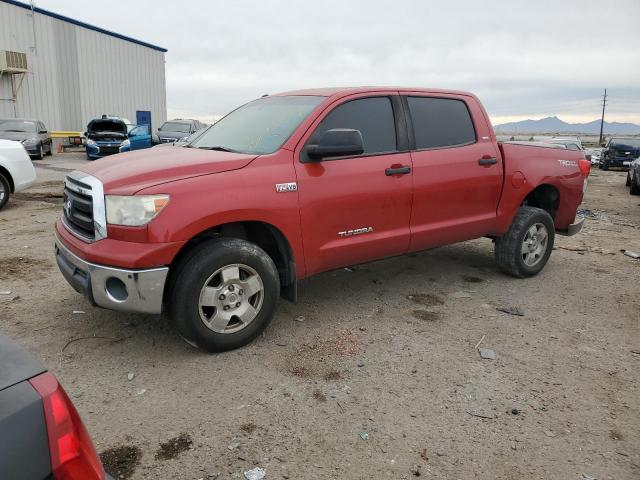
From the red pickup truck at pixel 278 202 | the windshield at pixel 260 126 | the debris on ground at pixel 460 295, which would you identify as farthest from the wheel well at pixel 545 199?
the windshield at pixel 260 126

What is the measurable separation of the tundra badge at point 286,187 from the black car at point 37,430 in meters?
2.44

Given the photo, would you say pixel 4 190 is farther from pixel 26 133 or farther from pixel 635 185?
pixel 635 185

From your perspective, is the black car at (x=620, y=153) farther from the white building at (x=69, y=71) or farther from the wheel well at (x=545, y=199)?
the white building at (x=69, y=71)

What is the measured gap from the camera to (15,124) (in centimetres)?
1891

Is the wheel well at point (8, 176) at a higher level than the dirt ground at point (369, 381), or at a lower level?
higher

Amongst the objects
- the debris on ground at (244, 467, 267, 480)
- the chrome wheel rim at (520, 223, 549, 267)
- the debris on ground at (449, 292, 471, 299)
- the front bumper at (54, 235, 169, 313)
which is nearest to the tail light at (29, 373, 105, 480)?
the debris on ground at (244, 467, 267, 480)

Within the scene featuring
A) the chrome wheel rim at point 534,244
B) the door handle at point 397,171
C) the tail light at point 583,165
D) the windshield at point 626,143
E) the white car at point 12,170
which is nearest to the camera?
the door handle at point 397,171

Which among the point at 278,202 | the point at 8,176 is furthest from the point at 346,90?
the point at 8,176

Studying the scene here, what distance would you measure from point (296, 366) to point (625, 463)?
1960 millimetres

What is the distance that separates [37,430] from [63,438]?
0.27ft

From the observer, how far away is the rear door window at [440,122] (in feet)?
15.4

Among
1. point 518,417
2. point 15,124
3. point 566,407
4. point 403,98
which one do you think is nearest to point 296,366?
point 518,417

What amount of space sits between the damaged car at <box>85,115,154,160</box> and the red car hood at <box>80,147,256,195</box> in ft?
55.0

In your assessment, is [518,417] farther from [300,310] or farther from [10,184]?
[10,184]
